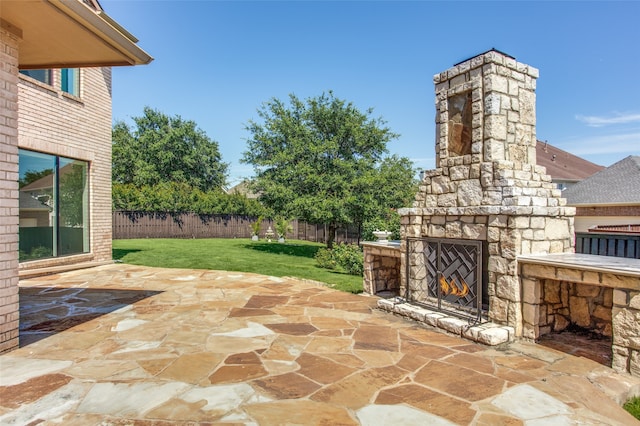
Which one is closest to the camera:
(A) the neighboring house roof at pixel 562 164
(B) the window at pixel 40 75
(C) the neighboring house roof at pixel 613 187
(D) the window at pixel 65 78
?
Answer: (B) the window at pixel 40 75

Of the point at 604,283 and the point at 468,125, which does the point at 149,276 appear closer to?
the point at 468,125

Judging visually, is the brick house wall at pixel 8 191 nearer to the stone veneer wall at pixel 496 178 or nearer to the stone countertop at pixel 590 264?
the stone veneer wall at pixel 496 178

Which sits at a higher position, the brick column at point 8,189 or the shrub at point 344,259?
the brick column at point 8,189

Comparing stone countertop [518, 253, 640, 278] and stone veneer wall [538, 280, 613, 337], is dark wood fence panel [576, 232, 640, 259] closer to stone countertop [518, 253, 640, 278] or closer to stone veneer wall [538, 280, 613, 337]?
stone veneer wall [538, 280, 613, 337]

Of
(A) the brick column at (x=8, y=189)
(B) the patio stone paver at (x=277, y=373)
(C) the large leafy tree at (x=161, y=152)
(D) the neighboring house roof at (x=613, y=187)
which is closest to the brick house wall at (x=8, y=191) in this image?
(A) the brick column at (x=8, y=189)

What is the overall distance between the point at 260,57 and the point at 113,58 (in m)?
9.06

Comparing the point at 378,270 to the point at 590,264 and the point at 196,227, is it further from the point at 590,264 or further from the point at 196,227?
the point at 196,227

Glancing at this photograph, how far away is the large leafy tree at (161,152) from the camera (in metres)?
28.4

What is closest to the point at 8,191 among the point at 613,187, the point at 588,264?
the point at 588,264

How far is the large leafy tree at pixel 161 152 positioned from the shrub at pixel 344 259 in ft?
66.3

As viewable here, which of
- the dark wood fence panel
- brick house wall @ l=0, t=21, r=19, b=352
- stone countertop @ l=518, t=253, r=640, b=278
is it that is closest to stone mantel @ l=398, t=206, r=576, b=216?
stone countertop @ l=518, t=253, r=640, b=278

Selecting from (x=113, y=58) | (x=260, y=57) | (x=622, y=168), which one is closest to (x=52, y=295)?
(x=113, y=58)

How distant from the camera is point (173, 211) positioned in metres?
19.9

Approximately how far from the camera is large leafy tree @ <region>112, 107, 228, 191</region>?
93.3 feet
